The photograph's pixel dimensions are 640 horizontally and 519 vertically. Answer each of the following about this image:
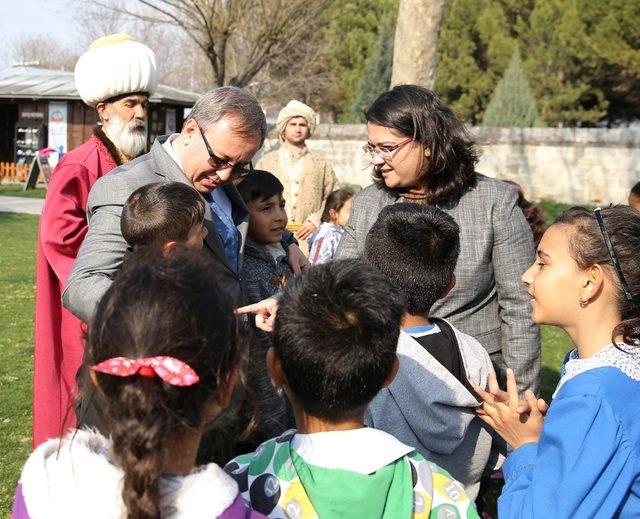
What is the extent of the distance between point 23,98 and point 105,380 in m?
26.5

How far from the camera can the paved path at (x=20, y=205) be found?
18.4 m

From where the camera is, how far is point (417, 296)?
246cm

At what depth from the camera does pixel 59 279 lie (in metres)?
2.87

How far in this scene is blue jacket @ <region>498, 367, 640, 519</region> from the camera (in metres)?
1.85

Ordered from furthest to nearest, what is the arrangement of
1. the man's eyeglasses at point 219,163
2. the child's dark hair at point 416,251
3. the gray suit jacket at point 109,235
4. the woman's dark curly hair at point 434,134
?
the woman's dark curly hair at point 434,134
the man's eyeglasses at point 219,163
the child's dark hair at point 416,251
the gray suit jacket at point 109,235

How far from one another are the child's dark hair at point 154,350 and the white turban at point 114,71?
5.48 ft

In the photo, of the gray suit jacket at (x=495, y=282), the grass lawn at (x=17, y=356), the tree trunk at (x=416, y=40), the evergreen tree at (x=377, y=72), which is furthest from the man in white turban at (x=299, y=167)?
the evergreen tree at (x=377, y=72)

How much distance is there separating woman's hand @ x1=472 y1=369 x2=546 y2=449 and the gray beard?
1.68 metres

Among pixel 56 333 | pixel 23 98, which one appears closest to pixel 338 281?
pixel 56 333

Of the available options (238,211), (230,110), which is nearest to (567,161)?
(238,211)

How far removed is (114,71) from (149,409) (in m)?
1.94

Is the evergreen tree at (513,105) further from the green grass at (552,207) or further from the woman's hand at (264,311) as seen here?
the woman's hand at (264,311)

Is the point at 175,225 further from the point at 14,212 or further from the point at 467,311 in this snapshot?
the point at 14,212

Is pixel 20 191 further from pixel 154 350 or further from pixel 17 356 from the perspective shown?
pixel 154 350
